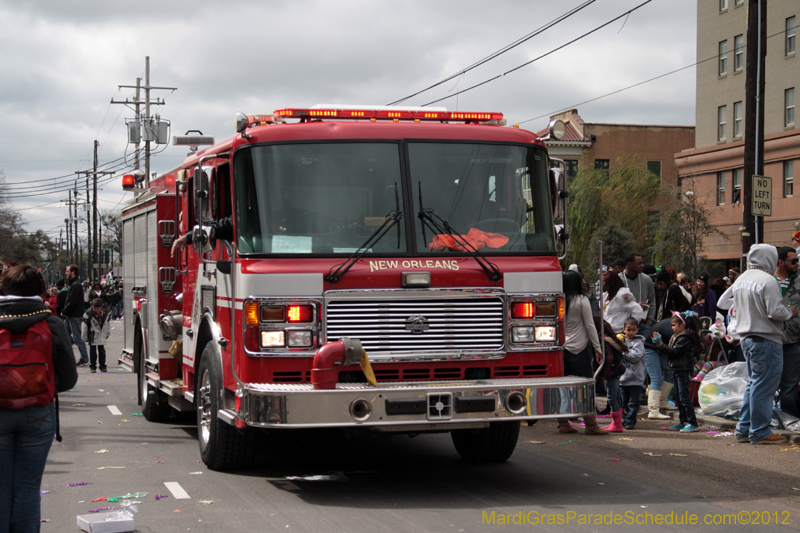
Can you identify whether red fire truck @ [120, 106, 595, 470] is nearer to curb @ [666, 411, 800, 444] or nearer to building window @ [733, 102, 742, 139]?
curb @ [666, 411, 800, 444]

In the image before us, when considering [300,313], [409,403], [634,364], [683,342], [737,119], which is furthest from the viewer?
[737,119]

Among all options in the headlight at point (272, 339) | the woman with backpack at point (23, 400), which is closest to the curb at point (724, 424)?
the headlight at point (272, 339)

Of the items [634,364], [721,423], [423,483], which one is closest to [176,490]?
[423,483]

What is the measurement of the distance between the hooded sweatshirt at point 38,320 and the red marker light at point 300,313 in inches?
73.9

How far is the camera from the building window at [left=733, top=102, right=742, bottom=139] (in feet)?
131

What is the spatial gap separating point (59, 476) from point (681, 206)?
3543cm

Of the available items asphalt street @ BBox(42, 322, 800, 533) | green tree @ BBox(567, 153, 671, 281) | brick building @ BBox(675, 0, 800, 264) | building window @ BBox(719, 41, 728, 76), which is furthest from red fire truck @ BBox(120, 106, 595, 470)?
green tree @ BBox(567, 153, 671, 281)

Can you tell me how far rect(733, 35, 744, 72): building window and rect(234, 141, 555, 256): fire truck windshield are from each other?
35.6 metres

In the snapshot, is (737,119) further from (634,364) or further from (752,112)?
(634,364)

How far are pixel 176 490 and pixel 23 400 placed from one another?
2.61 metres

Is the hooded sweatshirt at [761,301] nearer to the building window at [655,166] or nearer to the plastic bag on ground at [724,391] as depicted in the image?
the plastic bag on ground at [724,391]

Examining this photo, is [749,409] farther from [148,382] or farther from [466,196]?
[148,382]

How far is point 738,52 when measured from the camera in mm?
39969

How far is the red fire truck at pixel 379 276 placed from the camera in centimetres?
682
